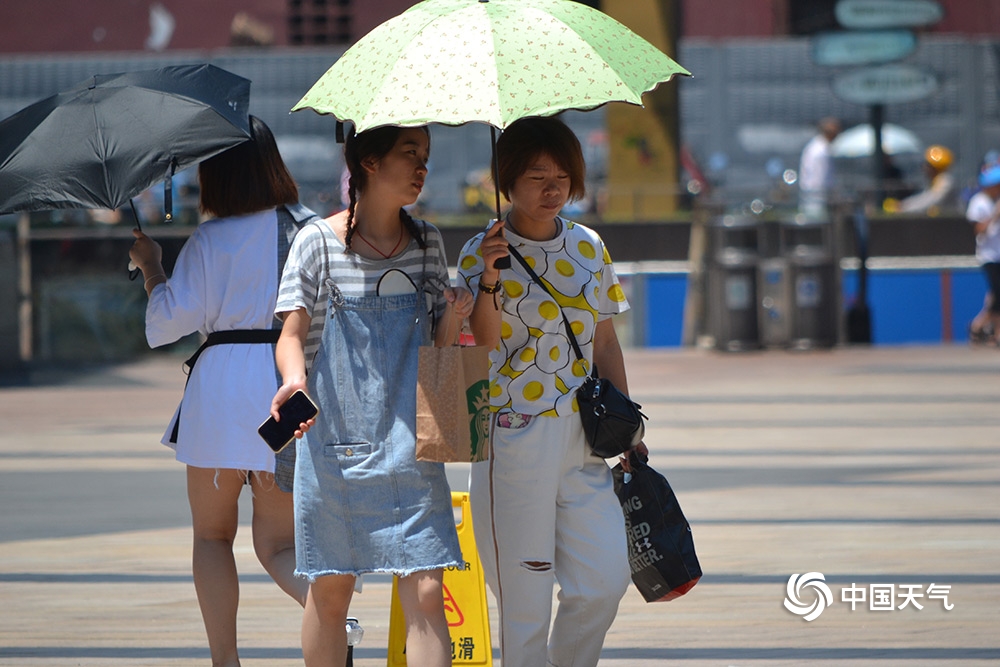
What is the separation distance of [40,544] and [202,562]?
2891mm

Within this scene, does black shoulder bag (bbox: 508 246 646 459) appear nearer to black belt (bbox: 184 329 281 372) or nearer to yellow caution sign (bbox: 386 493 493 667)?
yellow caution sign (bbox: 386 493 493 667)

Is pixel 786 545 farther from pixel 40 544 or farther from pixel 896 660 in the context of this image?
pixel 40 544

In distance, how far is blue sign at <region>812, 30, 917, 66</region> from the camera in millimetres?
17984

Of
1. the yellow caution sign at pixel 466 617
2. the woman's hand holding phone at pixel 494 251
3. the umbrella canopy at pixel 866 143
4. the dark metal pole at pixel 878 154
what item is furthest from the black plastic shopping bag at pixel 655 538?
the umbrella canopy at pixel 866 143

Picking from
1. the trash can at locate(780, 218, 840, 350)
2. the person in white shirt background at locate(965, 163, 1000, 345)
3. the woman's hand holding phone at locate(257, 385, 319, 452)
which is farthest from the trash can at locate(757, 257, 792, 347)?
the woman's hand holding phone at locate(257, 385, 319, 452)

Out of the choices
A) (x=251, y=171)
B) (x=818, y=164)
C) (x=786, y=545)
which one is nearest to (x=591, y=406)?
(x=251, y=171)

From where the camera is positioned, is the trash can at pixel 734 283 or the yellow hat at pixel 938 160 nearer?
the trash can at pixel 734 283

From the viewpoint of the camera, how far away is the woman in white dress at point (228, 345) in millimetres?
4176

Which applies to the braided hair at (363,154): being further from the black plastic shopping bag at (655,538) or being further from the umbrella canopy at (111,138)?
the black plastic shopping bag at (655,538)

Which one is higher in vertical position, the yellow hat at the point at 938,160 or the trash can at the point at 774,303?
the yellow hat at the point at 938,160

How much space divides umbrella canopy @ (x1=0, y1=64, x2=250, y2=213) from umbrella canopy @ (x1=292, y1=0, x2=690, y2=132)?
411mm

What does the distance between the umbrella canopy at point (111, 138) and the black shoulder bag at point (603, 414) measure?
0.90 metres

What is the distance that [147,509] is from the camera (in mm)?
7750

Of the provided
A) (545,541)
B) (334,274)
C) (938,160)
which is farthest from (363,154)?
(938,160)
